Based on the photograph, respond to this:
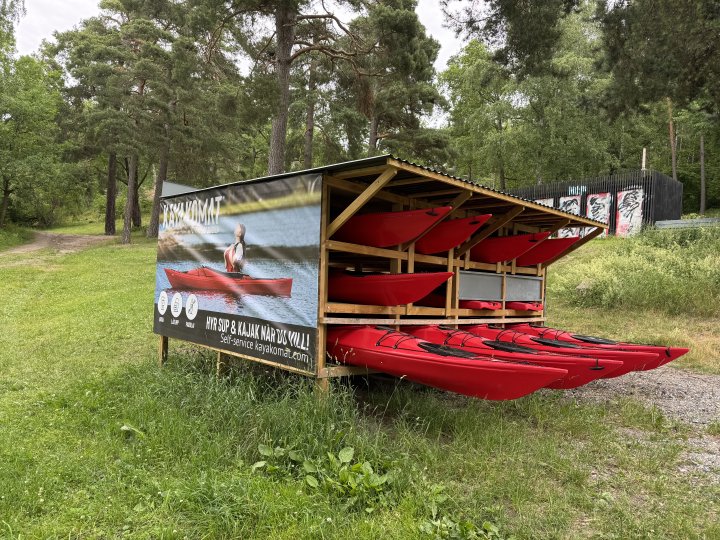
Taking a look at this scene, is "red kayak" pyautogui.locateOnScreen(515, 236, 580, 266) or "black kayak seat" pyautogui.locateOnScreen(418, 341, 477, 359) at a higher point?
"red kayak" pyautogui.locateOnScreen(515, 236, 580, 266)

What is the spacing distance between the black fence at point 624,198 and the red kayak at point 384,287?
60.4ft

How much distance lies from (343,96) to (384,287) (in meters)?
15.5

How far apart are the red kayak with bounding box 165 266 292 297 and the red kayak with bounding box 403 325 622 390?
1.64 m

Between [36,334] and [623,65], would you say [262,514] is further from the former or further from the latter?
[623,65]

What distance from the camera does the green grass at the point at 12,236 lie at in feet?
87.5

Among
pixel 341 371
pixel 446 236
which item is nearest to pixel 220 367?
pixel 341 371

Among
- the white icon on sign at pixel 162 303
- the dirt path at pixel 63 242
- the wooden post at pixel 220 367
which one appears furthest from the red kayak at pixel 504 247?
the dirt path at pixel 63 242

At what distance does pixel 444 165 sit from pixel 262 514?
2195 cm

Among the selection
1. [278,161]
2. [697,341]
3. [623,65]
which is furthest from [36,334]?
[623,65]

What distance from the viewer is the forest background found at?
35.1 feet

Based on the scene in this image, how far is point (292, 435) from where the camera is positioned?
4133 mm

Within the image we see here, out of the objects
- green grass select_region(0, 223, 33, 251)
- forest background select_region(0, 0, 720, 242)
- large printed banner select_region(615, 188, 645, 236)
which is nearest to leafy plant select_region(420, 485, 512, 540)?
forest background select_region(0, 0, 720, 242)

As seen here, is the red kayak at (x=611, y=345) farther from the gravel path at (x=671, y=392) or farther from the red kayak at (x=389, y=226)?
the red kayak at (x=389, y=226)

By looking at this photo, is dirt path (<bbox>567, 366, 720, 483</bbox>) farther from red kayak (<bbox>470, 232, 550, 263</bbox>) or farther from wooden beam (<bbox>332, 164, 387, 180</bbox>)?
wooden beam (<bbox>332, 164, 387, 180</bbox>)
